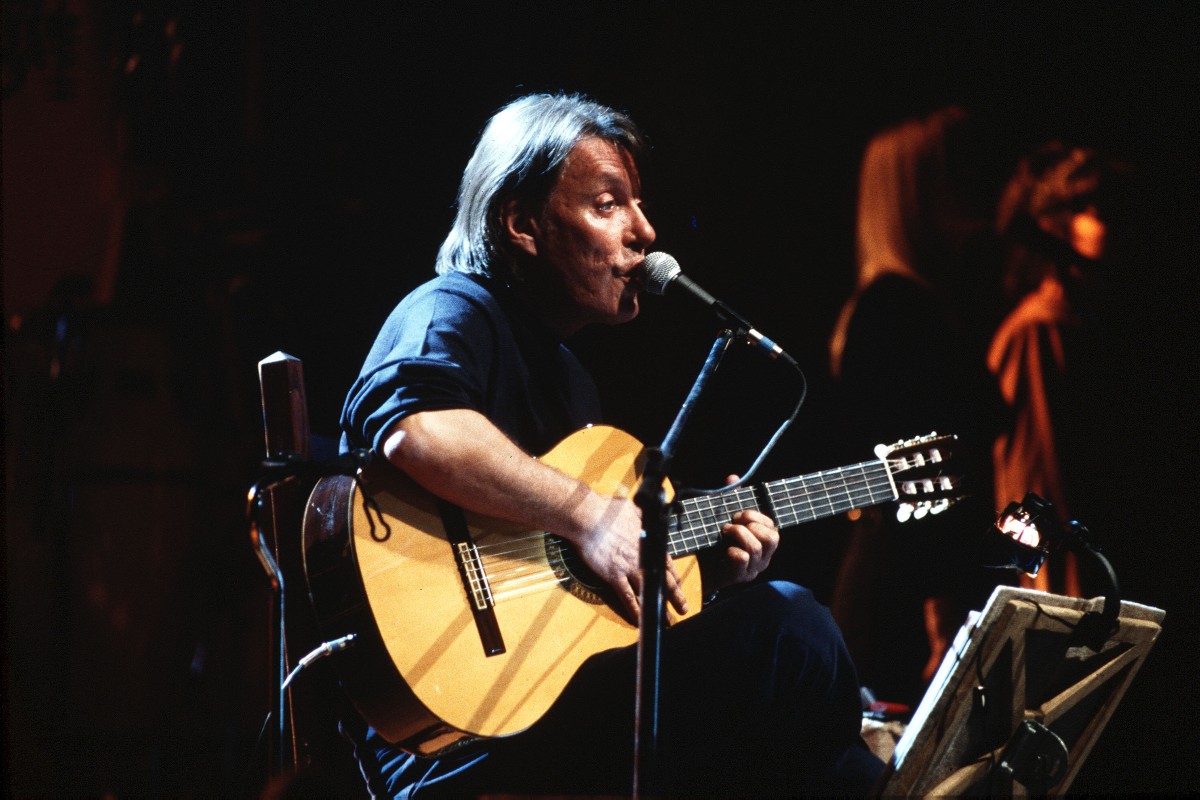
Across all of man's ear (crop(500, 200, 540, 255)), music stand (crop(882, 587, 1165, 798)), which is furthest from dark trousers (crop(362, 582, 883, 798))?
man's ear (crop(500, 200, 540, 255))

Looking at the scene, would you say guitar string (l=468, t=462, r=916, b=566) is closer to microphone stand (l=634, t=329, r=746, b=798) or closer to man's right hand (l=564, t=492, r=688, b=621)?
man's right hand (l=564, t=492, r=688, b=621)

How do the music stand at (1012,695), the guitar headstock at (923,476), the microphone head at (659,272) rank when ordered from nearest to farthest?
the music stand at (1012,695), the microphone head at (659,272), the guitar headstock at (923,476)

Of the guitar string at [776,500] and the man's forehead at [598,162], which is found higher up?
the man's forehead at [598,162]

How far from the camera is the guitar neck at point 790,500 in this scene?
7.64 feet

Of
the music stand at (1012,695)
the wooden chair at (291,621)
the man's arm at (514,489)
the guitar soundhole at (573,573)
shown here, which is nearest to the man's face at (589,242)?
the man's arm at (514,489)

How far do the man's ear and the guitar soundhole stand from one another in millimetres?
898

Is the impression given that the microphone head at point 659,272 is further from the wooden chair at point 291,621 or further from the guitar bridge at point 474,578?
the wooden chair at point 291,621

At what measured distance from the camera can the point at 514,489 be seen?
78.4 inches

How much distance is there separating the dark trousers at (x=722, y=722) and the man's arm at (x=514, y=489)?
25cm

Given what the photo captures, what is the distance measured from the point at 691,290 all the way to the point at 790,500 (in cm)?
80

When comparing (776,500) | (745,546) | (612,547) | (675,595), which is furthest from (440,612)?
(776,500)

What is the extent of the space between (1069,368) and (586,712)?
8.37 feet

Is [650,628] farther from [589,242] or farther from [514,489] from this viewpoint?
[589,242]

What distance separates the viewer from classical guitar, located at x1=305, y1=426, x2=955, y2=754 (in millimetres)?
1808
